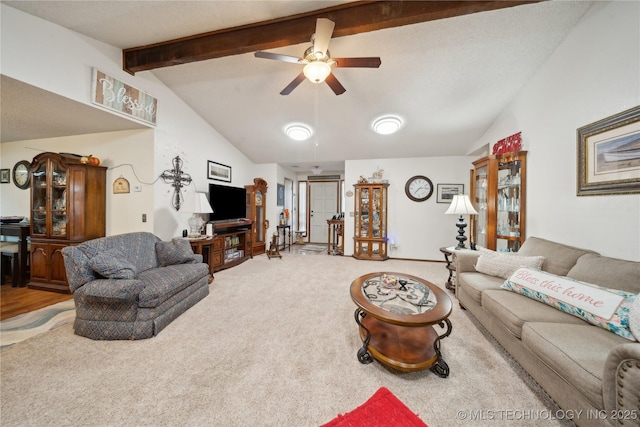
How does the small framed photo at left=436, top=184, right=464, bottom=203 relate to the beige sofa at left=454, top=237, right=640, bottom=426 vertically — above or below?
above

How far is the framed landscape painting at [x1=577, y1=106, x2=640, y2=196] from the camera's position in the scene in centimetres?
165

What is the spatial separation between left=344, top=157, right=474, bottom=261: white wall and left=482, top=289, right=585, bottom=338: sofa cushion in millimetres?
3077

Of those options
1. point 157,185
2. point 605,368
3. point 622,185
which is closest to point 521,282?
point 605,368

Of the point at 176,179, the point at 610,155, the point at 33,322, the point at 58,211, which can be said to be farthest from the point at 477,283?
the point at 58,211

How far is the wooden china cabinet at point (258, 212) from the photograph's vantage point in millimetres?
5137

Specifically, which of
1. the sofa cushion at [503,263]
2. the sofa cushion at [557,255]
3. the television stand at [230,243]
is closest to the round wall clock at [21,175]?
the television stand at [230,243]

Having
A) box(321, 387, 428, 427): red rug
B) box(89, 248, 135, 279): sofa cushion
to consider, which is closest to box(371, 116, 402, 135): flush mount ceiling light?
box(321, 387, 428, 427): red rug

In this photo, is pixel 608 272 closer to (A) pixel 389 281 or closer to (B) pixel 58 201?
(A) pixel 389 281

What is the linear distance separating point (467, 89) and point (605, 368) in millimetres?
3197

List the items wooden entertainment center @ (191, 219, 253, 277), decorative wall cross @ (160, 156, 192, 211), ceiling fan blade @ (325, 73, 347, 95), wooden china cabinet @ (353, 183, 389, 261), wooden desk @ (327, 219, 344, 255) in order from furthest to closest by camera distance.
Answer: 1. wooden desk @ (327, 219, 344, 255)
2. wooden china cabinet @ (353, 183, 389, 261)
3. wooden entertainment center @ (191, 219, 253, 277)
4. decorative wall cross @ (160, 156, 192, 211)
5. ceiling fan blade @ (325, 73, 347, 95)

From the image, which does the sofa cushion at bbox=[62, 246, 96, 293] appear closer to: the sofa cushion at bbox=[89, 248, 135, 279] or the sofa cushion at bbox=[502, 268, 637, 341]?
the sofa cushion at bbox=[89, 248, 135, 279]

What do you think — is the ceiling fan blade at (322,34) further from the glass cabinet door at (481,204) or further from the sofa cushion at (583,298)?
the glass cabinet door at (481,204)

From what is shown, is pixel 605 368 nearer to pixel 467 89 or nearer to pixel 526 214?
pixel 526 214

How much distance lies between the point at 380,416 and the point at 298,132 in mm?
4059
